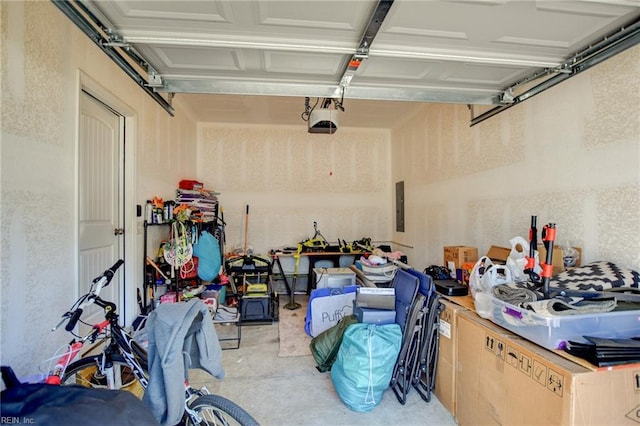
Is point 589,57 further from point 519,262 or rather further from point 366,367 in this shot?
point 366,367

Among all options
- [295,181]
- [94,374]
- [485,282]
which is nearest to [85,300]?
[94,374]

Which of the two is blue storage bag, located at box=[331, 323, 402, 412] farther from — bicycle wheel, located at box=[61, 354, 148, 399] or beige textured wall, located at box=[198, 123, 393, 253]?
beige textured wall, located at box=[198, 123, 393, 253]

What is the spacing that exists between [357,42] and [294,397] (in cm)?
238

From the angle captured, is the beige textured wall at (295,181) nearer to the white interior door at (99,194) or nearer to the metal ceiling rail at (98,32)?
the white interior door at (99,194)

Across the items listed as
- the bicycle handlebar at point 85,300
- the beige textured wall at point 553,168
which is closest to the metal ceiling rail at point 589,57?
the beige textured wall at point 553,168

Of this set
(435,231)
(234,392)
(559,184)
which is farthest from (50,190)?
(435,231)

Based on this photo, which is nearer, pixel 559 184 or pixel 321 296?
pixel 559 184

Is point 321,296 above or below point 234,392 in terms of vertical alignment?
above

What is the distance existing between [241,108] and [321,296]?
9.85ft

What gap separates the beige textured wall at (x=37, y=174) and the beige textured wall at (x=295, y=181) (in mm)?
2788

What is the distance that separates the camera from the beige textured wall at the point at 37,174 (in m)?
1.52

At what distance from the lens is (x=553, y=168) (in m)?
2.20

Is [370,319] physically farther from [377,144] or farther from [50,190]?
[377,144]

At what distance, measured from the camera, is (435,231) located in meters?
3.90
